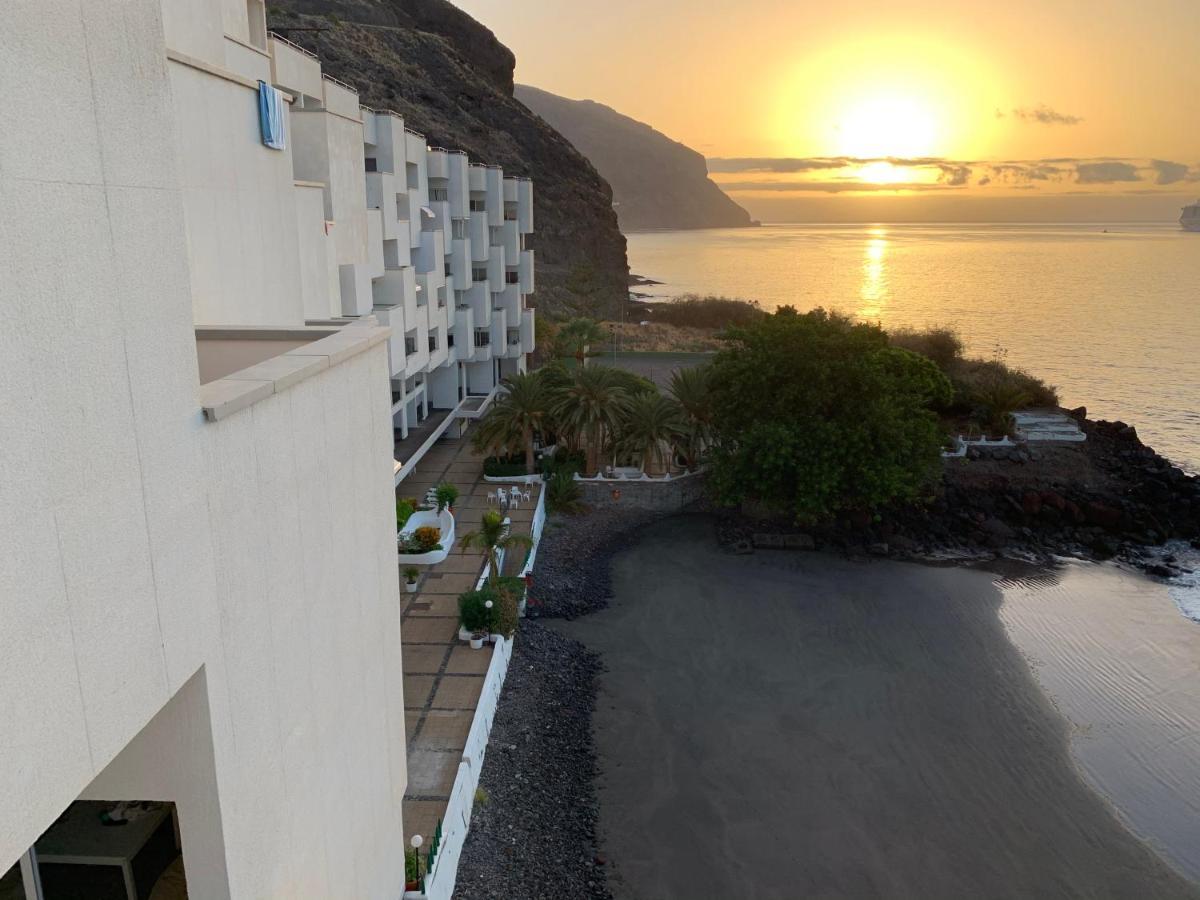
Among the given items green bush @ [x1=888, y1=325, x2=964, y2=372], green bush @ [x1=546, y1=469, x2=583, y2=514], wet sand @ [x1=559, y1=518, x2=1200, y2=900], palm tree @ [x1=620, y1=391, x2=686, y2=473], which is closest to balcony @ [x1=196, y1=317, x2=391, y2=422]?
wet sand @ [x1=559, y1=518, x2=1200, y2=900]

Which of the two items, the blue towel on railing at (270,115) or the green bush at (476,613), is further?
the green bush at (476,613)

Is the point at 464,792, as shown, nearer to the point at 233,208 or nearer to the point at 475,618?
the point at 475,618

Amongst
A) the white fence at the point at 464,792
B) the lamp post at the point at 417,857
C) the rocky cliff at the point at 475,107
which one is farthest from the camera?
the rocky cliff at the point at 475,107

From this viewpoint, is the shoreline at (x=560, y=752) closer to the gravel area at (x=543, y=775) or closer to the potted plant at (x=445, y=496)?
the gravel area at (x=543, y=775)

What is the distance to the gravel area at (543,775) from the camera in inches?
596

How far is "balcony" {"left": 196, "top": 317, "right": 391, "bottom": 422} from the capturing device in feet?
18.6

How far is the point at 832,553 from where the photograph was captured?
102 ft

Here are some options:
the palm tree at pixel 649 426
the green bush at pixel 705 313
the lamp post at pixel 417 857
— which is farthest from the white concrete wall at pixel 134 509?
the green bush at pixel 705 313

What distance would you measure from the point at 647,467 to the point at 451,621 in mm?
13858

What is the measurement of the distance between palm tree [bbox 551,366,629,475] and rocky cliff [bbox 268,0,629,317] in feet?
189

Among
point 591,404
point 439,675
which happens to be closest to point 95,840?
point 439,675

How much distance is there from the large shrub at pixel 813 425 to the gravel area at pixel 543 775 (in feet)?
25.9

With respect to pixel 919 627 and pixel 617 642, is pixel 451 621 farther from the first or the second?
pixel 919 627

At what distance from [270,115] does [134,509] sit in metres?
10.8
